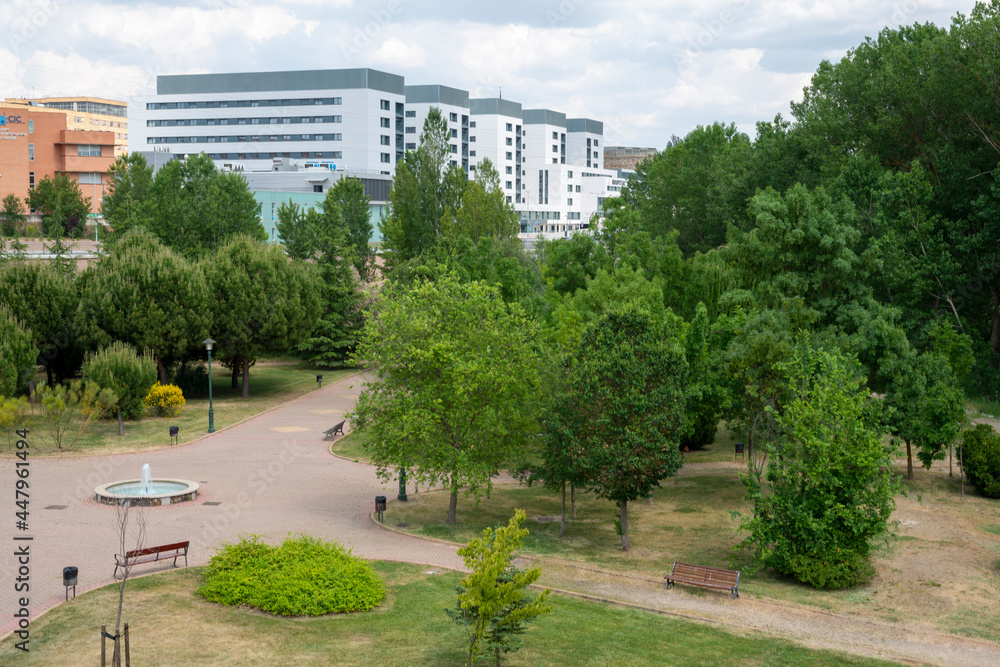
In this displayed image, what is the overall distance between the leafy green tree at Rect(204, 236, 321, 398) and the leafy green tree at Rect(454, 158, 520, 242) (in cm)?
1545

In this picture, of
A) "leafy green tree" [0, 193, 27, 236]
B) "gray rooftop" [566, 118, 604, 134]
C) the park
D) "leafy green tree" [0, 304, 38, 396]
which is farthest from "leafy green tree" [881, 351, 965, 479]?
"gray rooftop" [566, 118, 604, 134]

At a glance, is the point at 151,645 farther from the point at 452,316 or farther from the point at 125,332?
the point at 125,332

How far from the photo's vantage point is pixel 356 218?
6481 cm

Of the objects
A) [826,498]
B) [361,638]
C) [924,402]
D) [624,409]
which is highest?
[624,409]

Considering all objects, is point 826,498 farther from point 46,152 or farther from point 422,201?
point 46,152

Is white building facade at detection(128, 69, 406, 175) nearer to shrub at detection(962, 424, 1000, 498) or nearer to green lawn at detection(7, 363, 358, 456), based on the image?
green lawn at detection(7, 363, 358, 456)

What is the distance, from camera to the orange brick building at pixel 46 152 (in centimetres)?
10325

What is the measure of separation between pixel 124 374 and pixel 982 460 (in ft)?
104

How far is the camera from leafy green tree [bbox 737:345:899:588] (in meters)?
21.4

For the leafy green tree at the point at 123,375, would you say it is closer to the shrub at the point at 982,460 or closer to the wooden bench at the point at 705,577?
the wooden bench at the point at 705,577

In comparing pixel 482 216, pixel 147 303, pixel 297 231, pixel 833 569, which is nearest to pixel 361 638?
pixel 833 569

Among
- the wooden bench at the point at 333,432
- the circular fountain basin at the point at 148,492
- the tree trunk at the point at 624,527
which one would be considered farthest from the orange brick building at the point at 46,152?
the tree trunk at the point at 624,527

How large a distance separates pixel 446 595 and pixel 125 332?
87.8 feet

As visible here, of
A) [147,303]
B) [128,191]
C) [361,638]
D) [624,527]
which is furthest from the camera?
[128,191]
